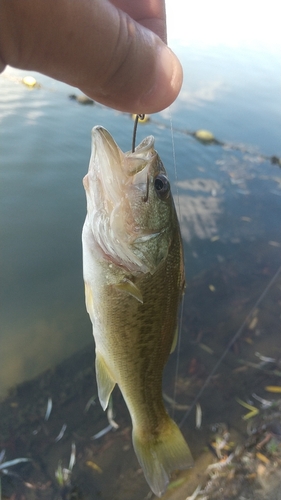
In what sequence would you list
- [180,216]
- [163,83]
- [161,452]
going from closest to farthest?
1. [163,83]
2. [161,452]
3. [180,216]

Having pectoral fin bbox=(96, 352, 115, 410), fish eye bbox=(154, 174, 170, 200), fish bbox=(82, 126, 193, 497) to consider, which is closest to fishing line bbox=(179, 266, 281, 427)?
pectoral fin bbox=(96, 352, 115, 410)

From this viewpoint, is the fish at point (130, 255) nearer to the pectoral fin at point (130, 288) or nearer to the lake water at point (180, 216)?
the pectoral fin at point (130, 288)

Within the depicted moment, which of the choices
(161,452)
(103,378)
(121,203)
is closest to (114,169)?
(121,203)

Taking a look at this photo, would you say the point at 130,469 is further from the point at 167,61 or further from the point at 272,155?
the point at 272,155

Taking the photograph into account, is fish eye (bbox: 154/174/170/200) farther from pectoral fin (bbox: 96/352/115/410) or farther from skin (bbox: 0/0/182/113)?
pectoral fin (bbox: 96/352/115/410)

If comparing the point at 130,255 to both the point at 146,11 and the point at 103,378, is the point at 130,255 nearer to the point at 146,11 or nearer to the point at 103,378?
the point at 103,378
